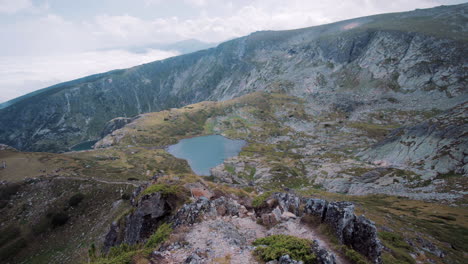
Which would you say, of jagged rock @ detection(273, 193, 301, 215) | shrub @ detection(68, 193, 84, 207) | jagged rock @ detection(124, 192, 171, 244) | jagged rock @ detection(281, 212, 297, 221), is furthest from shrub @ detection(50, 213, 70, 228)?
jagged rock @ detection(281, 212, 297, 221)

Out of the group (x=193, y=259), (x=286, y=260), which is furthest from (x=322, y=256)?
(x=193, y=259)

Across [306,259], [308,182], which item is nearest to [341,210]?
[306,259]

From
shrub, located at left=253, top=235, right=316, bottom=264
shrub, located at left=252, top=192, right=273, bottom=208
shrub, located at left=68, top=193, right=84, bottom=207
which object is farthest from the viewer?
shrub, located at left=68, top=193, right=84, bottom=207

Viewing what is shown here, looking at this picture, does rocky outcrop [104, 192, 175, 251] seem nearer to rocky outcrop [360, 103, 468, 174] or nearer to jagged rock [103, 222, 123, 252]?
jagged rock [103, 222, 123, 252]


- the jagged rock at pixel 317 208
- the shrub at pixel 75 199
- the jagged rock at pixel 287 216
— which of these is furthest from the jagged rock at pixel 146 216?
the shrub at pixel 75 199

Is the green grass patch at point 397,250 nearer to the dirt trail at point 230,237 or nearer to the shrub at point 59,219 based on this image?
the dirt trail at point 230,237
